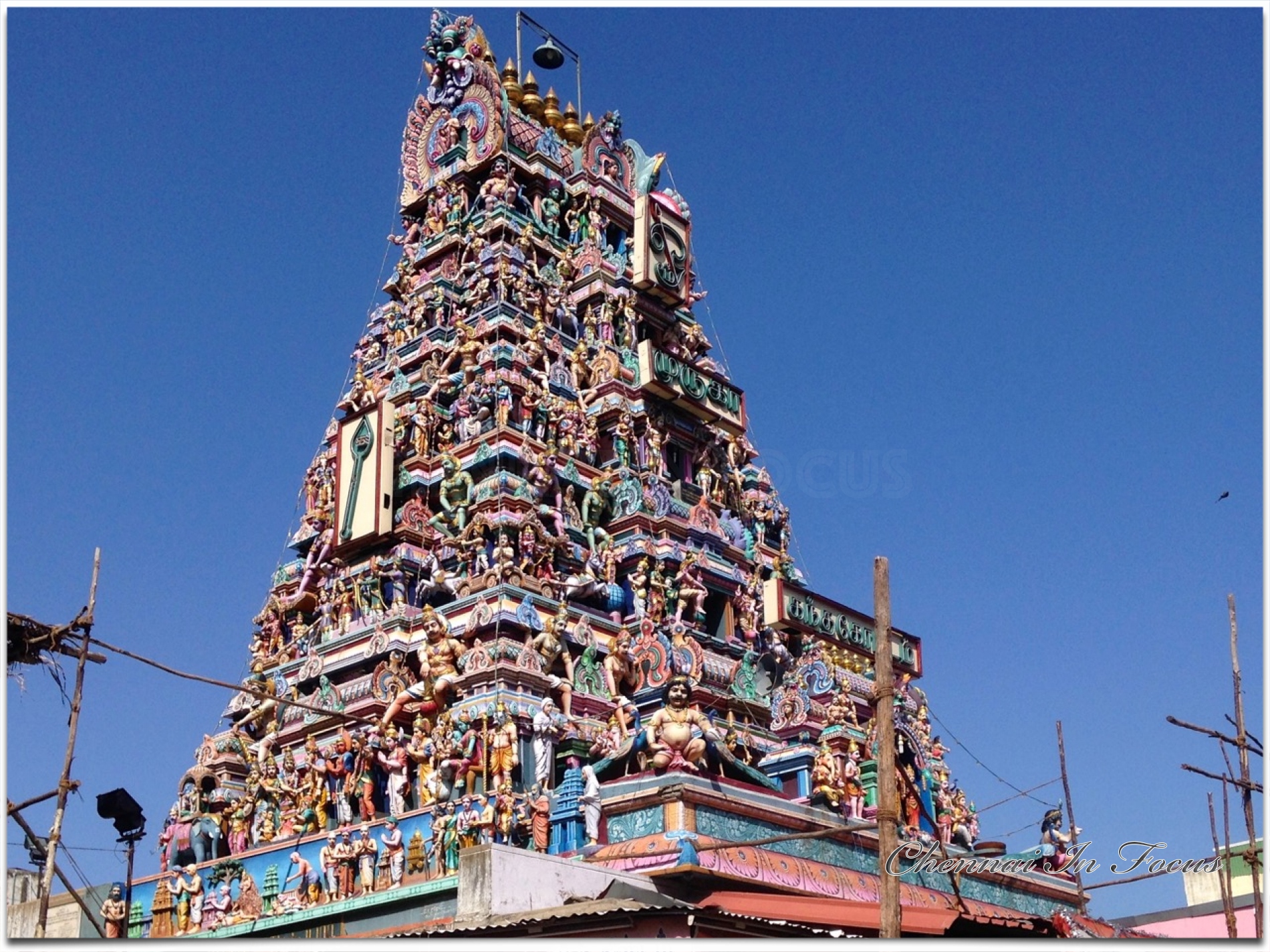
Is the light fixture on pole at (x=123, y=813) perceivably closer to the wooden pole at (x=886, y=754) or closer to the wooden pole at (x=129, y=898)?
the wooden pole at (x=129, y=898)

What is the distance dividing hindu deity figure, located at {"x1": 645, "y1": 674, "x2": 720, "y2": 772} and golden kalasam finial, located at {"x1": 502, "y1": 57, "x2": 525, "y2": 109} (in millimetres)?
23253

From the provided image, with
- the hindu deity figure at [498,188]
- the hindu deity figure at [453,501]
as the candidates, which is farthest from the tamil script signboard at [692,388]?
the hindu deity figure at [453,501]

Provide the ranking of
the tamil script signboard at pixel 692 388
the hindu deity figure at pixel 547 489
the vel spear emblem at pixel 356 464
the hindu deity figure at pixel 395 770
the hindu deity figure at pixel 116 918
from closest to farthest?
1. the hindu deity figure at pixel 395 770
2. the hindu deity figure at pixel 116 918
3. the hindu deity figure at pixel 547 489
4. the vel spear emblem at pixel 356 464
5. the tamil script signboard at pixel 692 388

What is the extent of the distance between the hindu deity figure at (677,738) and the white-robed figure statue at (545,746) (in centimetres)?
241

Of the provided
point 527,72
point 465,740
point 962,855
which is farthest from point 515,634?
point 527,72

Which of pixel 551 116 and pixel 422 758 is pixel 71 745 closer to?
pixel 422 758

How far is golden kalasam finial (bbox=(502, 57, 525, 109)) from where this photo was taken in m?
48.3

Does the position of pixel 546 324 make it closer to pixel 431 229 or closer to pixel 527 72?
pixel 431 229

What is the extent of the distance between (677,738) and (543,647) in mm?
5360

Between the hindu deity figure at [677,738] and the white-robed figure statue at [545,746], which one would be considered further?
the white-robed figure statue at [545,746]

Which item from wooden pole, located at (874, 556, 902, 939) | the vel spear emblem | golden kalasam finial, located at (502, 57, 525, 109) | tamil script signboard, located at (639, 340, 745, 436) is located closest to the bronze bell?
golden kalasam finial, located at (502, 57, 525, 109)

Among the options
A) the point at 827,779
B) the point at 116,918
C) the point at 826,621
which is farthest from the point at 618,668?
the point at 116,918

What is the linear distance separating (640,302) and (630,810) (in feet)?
59.9

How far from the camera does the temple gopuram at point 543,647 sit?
96.2 feet
